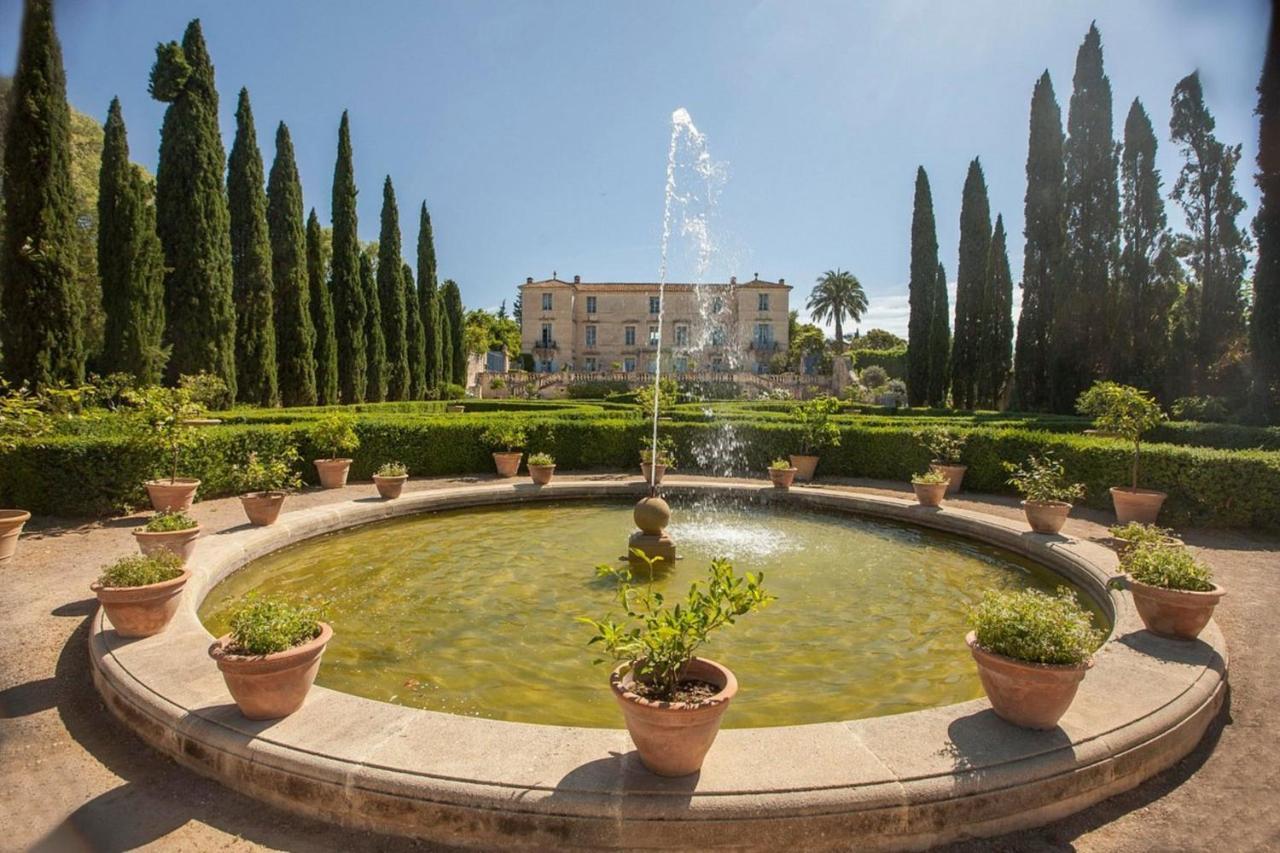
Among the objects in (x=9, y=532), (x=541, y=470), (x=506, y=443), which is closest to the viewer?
(x=9, y=532)

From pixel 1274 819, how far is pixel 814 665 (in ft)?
7.24

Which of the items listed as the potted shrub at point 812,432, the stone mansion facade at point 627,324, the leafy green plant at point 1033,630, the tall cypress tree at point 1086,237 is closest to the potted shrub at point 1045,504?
the potted shrub at point 812,432

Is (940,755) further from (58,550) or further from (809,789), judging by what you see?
(58,550)

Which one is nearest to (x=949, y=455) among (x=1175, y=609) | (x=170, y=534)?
(x=1175, y=609)

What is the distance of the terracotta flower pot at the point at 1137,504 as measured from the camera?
7949 millimetres

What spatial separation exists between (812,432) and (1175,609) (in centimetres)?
766

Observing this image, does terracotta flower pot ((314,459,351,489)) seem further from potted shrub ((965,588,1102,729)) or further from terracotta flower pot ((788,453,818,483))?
potted shrub ((965,588,1102,729))

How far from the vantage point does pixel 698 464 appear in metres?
12.5

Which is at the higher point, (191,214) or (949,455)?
(191,214)

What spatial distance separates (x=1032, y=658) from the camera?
9.86ft

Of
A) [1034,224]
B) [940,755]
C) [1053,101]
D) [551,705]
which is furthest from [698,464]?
[1053,101]

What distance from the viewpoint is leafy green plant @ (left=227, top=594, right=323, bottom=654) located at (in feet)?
10.0

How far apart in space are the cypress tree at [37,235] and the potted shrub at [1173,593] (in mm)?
15396

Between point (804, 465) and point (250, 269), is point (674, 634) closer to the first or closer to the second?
point (804, 465)
